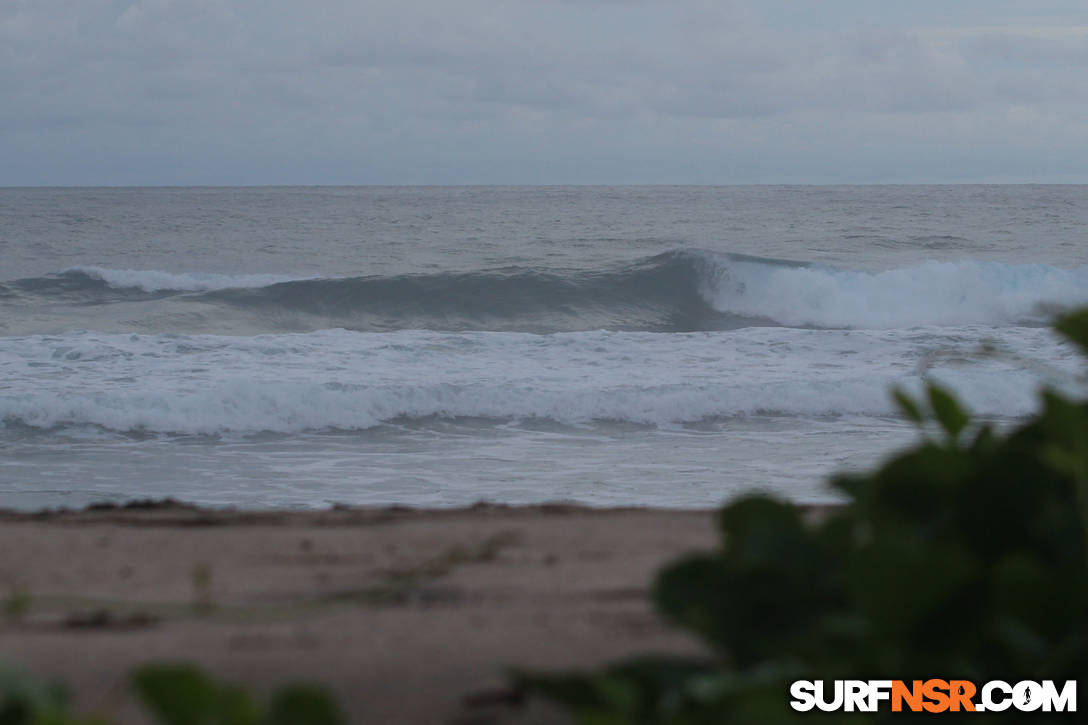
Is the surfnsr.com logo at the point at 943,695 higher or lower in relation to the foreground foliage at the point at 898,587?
lower

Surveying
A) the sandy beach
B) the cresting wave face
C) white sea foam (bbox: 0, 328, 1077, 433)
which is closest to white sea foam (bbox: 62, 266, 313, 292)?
the cresting wave face

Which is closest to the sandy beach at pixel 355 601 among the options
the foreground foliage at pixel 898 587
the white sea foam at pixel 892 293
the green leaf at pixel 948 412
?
the foreground foliage at pixel 898 587

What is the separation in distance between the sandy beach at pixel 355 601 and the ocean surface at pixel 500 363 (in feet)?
2.12

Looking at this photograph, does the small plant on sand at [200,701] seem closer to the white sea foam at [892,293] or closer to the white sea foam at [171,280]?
the white sea foam at [892,293]

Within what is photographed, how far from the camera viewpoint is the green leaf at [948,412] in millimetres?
1056

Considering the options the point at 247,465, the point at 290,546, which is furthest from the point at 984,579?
the point at 247,465

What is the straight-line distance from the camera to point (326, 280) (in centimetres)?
1677

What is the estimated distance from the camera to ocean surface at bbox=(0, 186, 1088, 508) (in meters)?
5.62

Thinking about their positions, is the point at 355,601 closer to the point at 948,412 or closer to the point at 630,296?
the point at 948,412

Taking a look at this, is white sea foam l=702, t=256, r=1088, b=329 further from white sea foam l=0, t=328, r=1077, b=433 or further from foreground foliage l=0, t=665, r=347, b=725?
foreground foliage l=0, t=665, r=347, b=725

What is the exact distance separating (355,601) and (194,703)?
720mm

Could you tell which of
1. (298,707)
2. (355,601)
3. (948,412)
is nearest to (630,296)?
(355,601)

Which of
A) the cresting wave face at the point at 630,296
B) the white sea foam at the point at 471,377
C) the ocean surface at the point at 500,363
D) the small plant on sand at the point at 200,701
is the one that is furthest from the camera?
the cresting wave face at the point at 630,296

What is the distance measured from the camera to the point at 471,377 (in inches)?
332
